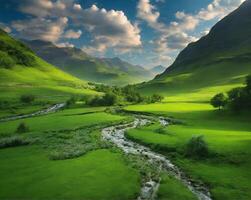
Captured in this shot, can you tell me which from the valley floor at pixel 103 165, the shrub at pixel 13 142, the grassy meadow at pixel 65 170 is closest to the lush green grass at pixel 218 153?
the valley floor at pixel 103 165

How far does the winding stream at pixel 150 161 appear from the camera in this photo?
38719mm

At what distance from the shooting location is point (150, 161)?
53000 mm

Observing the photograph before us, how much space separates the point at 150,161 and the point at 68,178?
16.8 meters

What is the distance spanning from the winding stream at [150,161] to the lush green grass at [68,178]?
72.9 inches

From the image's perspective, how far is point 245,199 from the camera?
36125 mm

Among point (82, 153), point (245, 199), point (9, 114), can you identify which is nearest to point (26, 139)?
point (82, 153)

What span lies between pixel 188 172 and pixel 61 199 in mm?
21327

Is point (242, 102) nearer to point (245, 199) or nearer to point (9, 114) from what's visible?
point (245, 199)

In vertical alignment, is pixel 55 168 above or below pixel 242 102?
below

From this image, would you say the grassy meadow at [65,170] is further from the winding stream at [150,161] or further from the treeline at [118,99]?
the treeline at [118,99]

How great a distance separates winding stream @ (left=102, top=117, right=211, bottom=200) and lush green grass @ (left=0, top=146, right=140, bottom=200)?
1.85 metres

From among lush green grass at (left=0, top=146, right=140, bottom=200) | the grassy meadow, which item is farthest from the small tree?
lush green grass at (left=0, top=146, right=140, bottom=200)

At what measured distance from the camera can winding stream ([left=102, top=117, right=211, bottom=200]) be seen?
127ft

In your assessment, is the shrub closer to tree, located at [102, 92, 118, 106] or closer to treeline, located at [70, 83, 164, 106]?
treeline, located at [70, 83, 164, 106]
